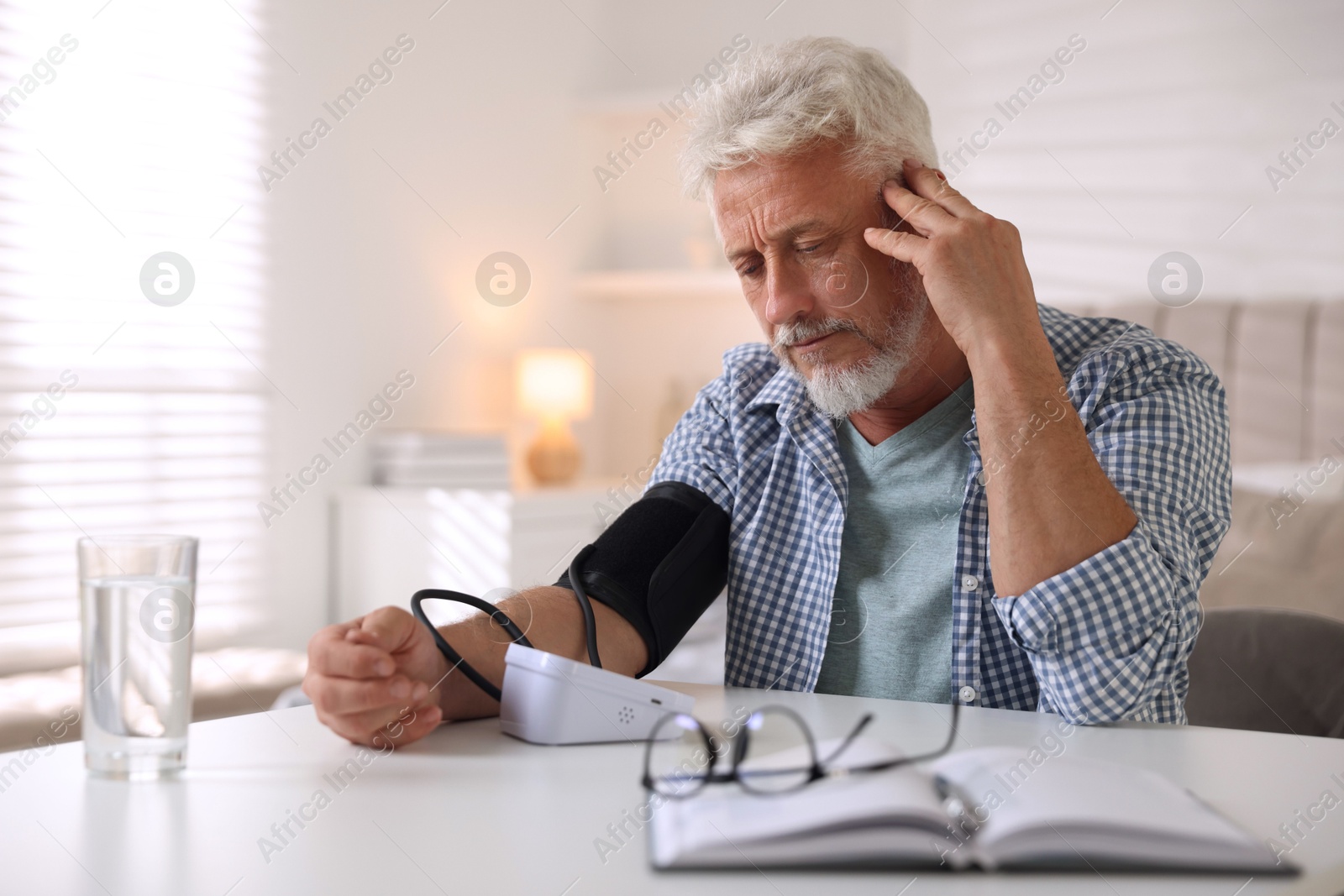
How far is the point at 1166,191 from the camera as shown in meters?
2.94

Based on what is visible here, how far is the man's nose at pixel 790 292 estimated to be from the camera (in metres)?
1.22

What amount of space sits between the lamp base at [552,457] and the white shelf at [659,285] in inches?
23.1

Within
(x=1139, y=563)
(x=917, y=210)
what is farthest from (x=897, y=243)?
(x=1139, y=563)

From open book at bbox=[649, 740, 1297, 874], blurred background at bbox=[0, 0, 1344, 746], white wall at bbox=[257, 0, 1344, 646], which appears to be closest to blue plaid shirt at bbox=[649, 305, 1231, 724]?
open book at bbox=[649, 740, 1297, 874]

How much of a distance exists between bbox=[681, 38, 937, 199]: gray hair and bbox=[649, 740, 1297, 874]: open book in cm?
81

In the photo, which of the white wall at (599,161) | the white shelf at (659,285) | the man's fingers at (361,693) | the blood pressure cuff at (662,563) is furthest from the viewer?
the white shelf at (659,285)

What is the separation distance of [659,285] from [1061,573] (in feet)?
9.56

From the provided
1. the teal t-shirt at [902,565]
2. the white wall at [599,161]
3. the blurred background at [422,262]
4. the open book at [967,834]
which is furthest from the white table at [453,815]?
the white wall at [599,161]

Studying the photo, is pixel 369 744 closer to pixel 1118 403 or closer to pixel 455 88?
pixel 1118 403

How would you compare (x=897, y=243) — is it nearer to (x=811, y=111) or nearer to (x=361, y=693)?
(x=811, y=111)

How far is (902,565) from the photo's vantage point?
120 cm

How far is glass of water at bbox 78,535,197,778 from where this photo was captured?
66cm

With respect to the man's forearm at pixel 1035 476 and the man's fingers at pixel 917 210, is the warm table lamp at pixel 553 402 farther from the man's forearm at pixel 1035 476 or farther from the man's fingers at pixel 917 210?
the man's forearm at pixel 1035 476

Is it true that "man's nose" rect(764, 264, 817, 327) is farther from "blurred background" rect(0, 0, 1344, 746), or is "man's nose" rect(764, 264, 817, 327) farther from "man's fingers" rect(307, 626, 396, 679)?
"blurred background" rect(0, 0, 1344, 746)
